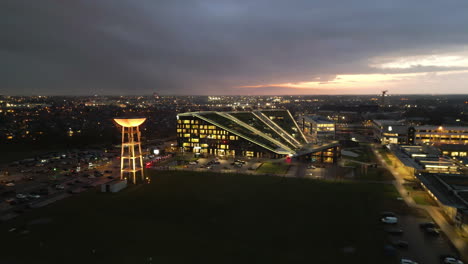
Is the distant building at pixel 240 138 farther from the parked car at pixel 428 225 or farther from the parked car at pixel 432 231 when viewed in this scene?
the parked car at pixel 432 231

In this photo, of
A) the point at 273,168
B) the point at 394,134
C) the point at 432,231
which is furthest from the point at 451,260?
the point at 394,134

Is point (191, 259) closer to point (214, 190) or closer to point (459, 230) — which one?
point (214, 190)

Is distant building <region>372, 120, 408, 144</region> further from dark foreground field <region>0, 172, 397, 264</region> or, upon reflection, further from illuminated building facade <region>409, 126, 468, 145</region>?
dark foreground field <region>0, 172, 397, 264</region>

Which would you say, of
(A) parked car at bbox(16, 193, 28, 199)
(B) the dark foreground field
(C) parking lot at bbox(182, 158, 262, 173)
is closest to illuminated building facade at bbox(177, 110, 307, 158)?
(C) parking lot at bbox(182, 158, 262, 173)

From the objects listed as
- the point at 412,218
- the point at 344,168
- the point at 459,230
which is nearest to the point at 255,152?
the point at 344,168

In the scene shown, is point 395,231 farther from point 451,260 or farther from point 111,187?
point 111,187

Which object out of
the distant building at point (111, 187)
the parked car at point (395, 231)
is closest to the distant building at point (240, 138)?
the distant building at point (111, 187)
